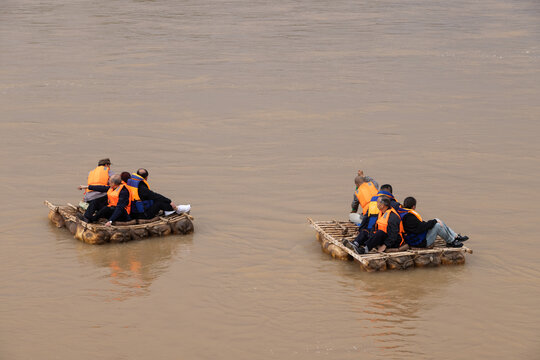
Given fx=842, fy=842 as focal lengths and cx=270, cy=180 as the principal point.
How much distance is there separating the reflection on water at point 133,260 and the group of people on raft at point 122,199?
0.42 m

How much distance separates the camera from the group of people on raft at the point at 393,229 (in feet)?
37.6

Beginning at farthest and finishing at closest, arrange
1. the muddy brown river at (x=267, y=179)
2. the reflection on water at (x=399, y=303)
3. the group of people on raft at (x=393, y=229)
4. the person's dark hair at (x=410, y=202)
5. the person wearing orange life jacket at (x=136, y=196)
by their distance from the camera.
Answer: the person wearing orange life jacket at (x=136, y=196), the person's dark hair at (x=410, y=202), the group of people on raft at (x=393, y=229), the muddy brown river at (x=267, y=179), the reflection on water at (x=399, y=303)

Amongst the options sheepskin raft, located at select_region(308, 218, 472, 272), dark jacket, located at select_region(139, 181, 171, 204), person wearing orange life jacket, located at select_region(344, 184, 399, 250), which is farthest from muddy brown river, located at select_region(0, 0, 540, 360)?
dark jacket, located at select_region(139, 181, 171, 204)

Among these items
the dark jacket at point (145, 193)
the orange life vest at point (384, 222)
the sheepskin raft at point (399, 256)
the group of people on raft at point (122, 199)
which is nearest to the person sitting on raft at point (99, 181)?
the group of people on raft at point (122, 199)

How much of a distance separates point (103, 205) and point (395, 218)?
4506mm

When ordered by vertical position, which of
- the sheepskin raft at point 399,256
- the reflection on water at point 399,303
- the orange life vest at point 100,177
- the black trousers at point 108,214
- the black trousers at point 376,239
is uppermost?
the orange life vest at point 100,177

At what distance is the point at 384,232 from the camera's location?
11430mm

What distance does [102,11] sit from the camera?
145 ft

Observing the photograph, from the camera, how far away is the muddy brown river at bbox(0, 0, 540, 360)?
10.1 meters

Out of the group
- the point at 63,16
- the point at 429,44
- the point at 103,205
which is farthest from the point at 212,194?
the point at 63,16

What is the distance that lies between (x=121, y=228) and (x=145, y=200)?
641 millimetres

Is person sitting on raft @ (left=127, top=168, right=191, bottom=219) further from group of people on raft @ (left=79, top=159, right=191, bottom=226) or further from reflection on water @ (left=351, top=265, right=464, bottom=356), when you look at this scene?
reflection on water @ (left=351, top=265, right=464, bottom=356)

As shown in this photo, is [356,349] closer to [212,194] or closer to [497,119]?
[212,194]

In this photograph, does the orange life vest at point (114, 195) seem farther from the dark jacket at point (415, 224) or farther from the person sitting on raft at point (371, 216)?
the dark jacket at point (415, 224)
